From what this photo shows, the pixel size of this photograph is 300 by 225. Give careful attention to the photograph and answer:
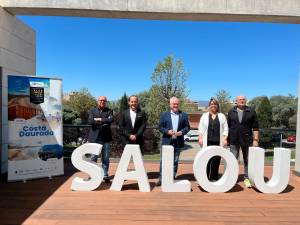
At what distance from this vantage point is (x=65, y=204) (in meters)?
5.25

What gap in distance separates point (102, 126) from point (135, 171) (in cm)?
106

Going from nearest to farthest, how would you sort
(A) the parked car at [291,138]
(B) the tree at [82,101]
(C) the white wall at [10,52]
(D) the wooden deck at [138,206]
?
1. (D) the wooden deck at [138,206]
2. (C) the white wall at [10,52]
3. (A) the parked car at [291,138]
4. (B) the tree at [82,101]

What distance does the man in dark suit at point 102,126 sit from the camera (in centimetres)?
651

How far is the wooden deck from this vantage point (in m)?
4.59

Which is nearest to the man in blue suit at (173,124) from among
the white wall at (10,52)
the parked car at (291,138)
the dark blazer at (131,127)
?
the dark blazer at (131,127)

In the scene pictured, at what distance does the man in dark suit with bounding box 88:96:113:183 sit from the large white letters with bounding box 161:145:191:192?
1.15 m

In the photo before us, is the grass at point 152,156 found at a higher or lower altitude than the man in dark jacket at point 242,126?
lower

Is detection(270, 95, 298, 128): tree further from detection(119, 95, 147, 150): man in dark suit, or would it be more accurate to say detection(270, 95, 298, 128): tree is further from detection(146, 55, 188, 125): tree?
detection(119, 95, 147, 150): man in dark suit

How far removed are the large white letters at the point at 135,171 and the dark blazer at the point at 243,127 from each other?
Answer: 1.73 m

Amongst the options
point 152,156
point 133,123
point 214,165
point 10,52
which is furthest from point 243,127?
point 10,52

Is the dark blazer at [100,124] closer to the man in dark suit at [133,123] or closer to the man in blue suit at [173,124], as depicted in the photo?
the man in dark suit at [133,123]

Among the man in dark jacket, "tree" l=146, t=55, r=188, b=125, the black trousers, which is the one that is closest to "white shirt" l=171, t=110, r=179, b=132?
the black trousers

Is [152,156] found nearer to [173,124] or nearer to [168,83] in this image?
[173,124]

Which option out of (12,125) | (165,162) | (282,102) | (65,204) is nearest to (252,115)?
(165,162)
